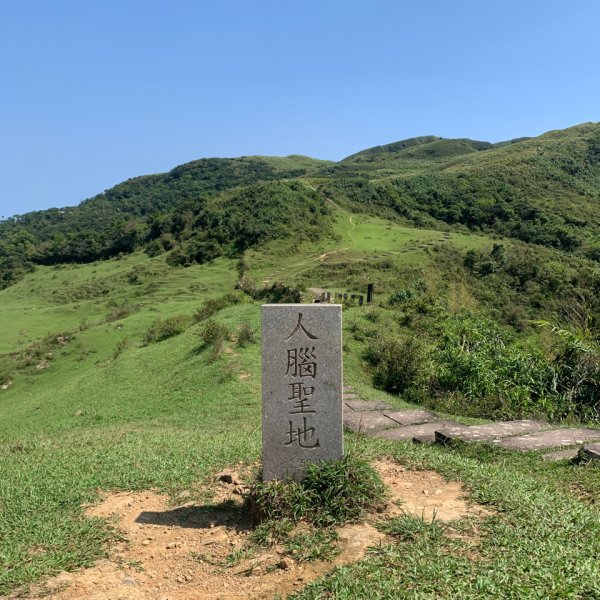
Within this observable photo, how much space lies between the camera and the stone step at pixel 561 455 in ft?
19.1

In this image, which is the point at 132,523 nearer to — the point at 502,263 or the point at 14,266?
the point at 502,263

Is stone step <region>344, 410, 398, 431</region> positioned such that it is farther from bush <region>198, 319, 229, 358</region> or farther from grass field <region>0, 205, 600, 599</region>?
bush <region>198, 319, 229, 358</region>

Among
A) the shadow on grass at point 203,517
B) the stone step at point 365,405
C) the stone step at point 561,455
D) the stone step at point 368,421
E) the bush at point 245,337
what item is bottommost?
the stone step at point 365,405

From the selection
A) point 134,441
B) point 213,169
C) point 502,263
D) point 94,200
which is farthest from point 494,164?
point 94,200

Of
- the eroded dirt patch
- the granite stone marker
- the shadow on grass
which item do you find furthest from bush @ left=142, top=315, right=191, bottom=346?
the granite stone marker

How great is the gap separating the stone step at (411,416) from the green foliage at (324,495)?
357 centimetres

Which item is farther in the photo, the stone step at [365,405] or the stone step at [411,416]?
the stone step at [365,405]

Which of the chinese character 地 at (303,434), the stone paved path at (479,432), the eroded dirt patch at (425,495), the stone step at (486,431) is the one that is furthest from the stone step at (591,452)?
the chinese character 地 at (303,434)

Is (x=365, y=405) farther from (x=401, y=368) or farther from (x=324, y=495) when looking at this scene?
(x=324, y=495)

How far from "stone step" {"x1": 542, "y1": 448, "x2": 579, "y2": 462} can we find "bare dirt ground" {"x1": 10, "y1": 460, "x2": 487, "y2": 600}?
1.79 metres

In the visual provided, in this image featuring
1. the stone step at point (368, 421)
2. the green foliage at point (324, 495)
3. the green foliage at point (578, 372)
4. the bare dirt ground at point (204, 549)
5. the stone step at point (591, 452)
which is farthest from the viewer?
the green foliage at point (578, 372)

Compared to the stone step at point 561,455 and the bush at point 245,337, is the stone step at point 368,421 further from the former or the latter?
the bush at point 245,337

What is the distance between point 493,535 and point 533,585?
0.64 metres

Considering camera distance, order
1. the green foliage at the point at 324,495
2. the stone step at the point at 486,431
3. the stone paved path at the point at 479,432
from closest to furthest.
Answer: the green foliage at the point at 324,495 < the stone paved path at the point at 479,432 < the stone step at the point at 486,431
